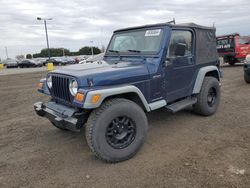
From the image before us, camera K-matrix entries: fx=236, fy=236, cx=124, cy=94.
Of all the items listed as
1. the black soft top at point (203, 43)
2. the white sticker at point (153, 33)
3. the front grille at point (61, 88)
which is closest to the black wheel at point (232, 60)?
the black soft top at point (203, 43)

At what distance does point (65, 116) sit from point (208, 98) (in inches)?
129

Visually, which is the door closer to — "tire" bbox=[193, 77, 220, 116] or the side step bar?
the side step bar

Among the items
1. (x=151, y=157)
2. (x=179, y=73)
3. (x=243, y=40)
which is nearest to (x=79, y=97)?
(x=151, y=157)

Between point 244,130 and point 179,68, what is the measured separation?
1642 millimetres

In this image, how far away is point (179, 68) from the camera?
4.38 metres

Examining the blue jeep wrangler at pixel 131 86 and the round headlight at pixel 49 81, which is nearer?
the blue jeep wrangler at pixel 131 86

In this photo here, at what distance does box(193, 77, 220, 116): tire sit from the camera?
4.98 m

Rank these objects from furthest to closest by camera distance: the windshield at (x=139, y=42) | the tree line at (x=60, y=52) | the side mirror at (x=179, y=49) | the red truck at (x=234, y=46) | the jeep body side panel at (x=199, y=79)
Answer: the tree line at (x=60, y=52) → the red truck at (x=234, y=46) → the jeep body side panel at (x=199, y=79) → the windshield at (x=139, y=42) → the side mirror at (x=179, y=49)

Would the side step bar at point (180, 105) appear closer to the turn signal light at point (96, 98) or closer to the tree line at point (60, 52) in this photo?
the turn signal light at point (96, 98)

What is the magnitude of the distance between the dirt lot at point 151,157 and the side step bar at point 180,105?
1.45ft

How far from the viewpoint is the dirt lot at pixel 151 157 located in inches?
116

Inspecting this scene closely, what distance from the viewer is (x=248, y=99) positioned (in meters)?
6.53

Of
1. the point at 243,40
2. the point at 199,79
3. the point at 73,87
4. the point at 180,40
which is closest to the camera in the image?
the point at 73,87

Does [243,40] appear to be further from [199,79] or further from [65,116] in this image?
[65,116]
